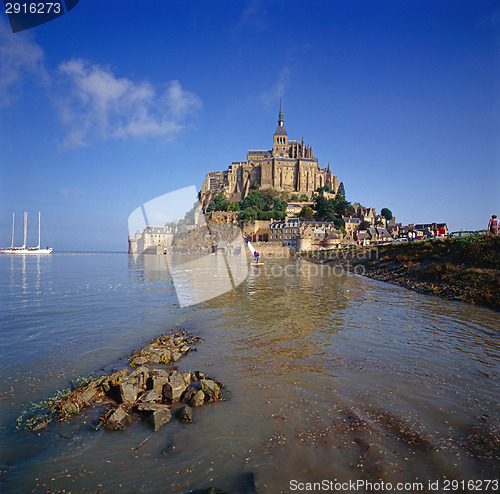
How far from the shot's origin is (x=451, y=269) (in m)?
23.6

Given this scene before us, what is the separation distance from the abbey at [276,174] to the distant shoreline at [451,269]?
326 ft

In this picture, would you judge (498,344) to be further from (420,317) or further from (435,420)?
(435,420)

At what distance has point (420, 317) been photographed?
50.9ft

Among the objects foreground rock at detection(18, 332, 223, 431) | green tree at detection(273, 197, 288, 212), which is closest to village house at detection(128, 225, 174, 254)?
green tree at detection(273, 197, 288, 212)

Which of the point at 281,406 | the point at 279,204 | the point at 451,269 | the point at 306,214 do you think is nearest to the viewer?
the point at 281,406

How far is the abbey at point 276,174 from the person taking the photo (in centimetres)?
13366

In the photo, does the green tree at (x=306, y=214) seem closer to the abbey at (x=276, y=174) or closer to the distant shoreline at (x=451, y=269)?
the abbey at (x=276, y=174)

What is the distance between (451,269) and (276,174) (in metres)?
115

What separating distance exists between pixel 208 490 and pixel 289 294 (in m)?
19.9

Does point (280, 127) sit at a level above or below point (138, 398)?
above

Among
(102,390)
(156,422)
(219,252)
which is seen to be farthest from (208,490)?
(219,252)

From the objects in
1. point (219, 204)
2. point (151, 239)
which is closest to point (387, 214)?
point (219, 204)

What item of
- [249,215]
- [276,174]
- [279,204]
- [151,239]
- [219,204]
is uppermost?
[276,174]

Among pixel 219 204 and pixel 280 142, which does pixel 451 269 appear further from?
pixel 280 142
